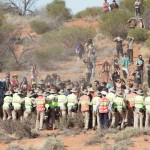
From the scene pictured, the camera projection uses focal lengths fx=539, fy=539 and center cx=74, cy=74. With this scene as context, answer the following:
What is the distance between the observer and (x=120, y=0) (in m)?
48.8

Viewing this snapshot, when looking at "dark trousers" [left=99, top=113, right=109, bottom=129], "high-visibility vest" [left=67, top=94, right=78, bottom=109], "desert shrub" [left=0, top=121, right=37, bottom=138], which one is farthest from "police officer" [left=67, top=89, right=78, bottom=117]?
"desert shrub" [left=0, top=121, right=37, bottom=138]

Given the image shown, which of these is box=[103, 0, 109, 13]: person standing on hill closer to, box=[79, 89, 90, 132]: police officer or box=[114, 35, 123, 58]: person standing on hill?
box=[114, 35, 123, 58]: person standing on hill

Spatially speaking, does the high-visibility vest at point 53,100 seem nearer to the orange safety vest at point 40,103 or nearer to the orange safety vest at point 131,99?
the orange safety vest at point 40,103

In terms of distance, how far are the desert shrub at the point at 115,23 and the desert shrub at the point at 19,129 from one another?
22137 millimetres

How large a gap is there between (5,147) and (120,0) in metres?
33.7

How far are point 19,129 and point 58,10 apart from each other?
35267mm

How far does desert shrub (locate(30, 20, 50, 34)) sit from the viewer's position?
150 ft

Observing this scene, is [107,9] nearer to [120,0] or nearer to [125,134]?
[120,0]

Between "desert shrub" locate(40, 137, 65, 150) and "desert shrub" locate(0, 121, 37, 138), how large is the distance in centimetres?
225

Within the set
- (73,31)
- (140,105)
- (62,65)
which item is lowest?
(140,105)

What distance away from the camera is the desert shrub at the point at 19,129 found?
1828 centimetres

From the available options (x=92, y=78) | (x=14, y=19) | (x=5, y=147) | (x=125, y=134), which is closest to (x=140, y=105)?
(x=125, y=134)

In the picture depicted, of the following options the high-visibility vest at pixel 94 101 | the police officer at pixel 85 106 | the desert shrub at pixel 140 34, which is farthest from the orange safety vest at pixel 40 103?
the desert shrub at pixel 140 34

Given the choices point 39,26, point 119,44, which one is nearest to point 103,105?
point 119,44
